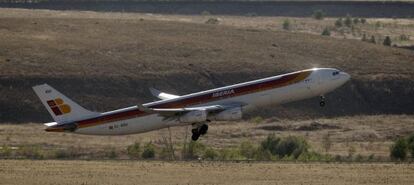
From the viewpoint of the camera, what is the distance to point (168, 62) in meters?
129

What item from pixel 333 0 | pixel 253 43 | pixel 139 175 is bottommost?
pixel 139 175

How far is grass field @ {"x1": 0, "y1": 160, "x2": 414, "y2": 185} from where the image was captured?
71.6 metres

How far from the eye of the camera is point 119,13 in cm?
17675

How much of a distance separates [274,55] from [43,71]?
26.6 metres

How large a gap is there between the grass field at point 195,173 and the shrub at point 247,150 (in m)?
9.82

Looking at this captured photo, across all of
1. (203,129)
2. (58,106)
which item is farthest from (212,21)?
(58,106)

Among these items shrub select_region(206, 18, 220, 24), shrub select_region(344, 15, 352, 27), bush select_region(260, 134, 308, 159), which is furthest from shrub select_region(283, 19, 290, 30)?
bush select_region(260, 134, 308, 159)

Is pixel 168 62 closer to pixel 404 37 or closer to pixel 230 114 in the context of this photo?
pixel 404 37

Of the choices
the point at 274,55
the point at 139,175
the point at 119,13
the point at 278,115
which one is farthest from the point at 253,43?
the point at 139,175

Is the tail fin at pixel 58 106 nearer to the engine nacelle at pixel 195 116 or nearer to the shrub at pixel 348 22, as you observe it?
the engine nacelle at pixel 195 116

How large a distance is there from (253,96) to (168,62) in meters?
45.4

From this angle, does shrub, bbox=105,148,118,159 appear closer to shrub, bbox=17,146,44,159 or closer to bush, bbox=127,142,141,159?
bush, bbox=127,142,141,159

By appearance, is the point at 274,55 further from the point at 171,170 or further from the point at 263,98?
the point at 171,170

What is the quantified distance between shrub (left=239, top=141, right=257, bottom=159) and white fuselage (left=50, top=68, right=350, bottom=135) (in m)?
8.12
